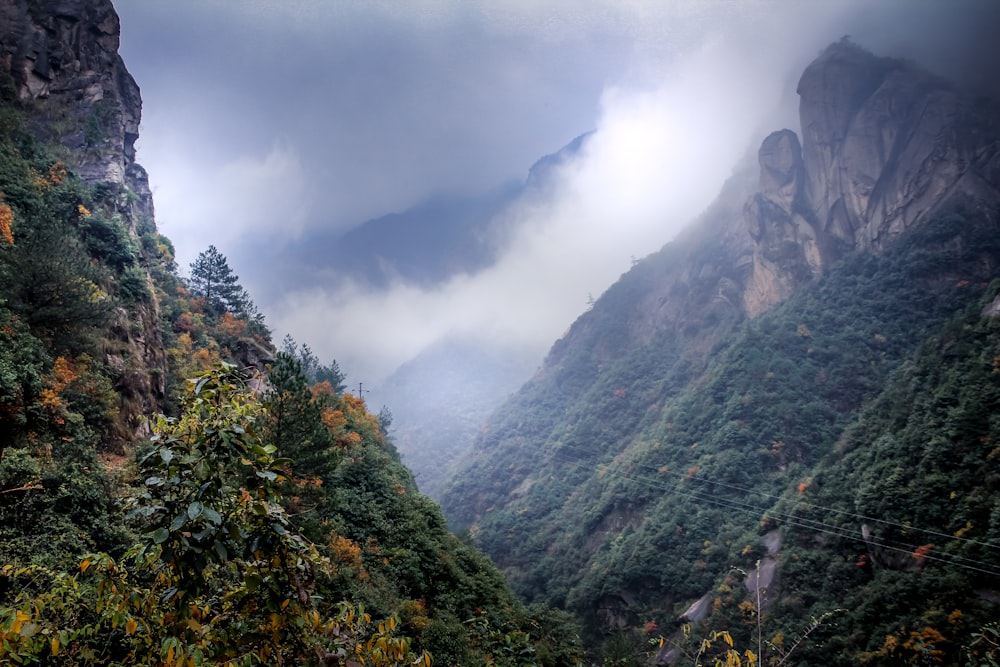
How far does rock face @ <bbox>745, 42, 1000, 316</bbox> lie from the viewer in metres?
64.1

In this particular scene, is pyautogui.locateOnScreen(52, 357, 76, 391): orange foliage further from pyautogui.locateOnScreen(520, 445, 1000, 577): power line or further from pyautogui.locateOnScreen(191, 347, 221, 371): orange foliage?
pyautogui.locateOnScreen(520, 445, 1000, 577): power line

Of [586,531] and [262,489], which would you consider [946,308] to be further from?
[262,489]

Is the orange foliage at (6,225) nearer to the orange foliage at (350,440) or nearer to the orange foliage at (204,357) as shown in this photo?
the orange foliage at (204,357)

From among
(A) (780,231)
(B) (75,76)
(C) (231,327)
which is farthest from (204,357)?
(A) (780,231)

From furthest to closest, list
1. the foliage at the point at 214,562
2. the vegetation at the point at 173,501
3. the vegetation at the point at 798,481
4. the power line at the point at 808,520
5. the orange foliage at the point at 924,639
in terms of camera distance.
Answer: the vegetation at the point at 798,481 → the power line at the point at 808,520 → the orange foliage at the point at 924,639 → the vegetation at the point at 173,501 → the foliage at the point at 214,562

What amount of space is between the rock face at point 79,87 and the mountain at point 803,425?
1679 inches

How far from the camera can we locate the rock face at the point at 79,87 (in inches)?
1244

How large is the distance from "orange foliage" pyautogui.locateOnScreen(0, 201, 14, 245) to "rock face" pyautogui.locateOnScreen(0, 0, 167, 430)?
19.7 feet

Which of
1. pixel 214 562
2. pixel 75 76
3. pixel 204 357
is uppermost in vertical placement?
pixel 75 76

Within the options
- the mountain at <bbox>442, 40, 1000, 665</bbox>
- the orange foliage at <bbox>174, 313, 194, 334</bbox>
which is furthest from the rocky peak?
the mountain at <bbox>442, 40, 1000, 665</bbox>

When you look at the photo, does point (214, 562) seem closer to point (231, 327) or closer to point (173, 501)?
point (173, 501)

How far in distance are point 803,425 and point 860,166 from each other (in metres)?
48.5

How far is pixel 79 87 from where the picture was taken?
38.2 metres

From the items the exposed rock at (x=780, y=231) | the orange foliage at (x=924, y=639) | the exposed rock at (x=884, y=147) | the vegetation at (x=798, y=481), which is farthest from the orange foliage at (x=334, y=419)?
the exposed rock at (x=884, y=147)
